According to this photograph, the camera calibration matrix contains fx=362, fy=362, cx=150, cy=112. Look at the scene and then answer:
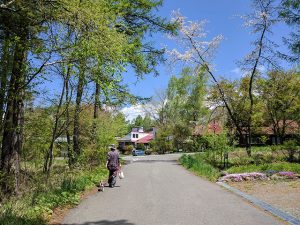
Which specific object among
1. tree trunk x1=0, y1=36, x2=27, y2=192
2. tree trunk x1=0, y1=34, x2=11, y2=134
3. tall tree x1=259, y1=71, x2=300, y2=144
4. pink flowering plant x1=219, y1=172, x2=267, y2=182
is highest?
tall tree x1=259, y1=71, x2=300, y2=144

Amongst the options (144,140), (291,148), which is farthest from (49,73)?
(144,140)

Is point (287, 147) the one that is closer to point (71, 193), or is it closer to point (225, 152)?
point (225, 152)

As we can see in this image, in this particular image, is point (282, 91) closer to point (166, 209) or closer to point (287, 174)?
point (287, 174)

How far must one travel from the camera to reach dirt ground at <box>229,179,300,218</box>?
32.0 feet

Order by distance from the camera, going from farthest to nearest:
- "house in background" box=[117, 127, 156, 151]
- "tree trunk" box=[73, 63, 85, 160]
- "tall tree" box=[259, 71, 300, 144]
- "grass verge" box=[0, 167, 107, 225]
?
"house in background" box=[117, 127, 156, 151] < "tall tree" box=[259, 71, 300, 144] < "tree trunk" box=[73, 63, 85, 160] < "grass verge" box=[0, 167, 107, 225]

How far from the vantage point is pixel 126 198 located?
11445 mm

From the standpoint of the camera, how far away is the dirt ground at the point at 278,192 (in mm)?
9766

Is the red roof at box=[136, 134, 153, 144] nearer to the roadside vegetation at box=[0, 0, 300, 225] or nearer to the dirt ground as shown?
the roadside vegetation at box=[0, 0, 300, 225]

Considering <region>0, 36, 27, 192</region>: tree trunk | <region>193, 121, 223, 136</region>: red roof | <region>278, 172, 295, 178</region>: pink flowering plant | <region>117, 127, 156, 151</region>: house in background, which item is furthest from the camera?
<region>117, 127, 156, 151</region>: house in background

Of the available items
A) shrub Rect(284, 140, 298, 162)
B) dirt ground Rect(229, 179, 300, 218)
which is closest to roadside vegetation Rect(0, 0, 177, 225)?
dirt ground Rect(229, 179, 300, 218)

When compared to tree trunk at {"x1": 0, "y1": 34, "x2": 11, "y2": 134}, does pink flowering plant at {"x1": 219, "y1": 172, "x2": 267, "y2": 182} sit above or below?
below

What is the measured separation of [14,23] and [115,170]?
683cm

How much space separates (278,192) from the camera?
12.5m

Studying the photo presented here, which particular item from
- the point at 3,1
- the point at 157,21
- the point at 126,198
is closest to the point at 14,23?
the point at 3,1
